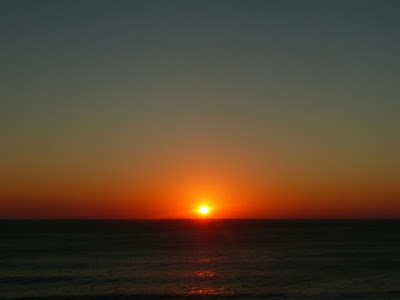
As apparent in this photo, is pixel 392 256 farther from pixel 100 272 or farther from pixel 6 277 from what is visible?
pixel 6 277

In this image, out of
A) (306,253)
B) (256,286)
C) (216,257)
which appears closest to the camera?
(256,286)

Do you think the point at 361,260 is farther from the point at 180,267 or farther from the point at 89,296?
the point at 89,296

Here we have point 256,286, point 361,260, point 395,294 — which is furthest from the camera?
point 361,260

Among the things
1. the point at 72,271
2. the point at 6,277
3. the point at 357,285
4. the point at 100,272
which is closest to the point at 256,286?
the point at 357,285

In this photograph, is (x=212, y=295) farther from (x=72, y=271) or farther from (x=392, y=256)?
(x=392, y=256)

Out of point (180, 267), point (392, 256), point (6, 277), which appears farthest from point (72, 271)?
point (392, 256)

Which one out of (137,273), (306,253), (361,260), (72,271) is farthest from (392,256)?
(72,271)

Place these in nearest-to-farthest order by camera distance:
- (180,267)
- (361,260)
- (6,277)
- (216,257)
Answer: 1. (6,277)
2. (180,267)
3. (361,260)
4. (216,257)

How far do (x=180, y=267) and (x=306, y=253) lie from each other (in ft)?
81.2

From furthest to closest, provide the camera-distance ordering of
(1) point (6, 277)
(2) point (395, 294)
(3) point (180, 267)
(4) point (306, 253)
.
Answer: (4) point (306, 253), (3) point (180, 267), (1) point (6, 277), (2) point (395, 294)

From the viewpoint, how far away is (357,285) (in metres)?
37.3

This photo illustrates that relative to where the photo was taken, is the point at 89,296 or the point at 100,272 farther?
the point at 100,272

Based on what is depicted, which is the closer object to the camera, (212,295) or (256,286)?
(212,295)

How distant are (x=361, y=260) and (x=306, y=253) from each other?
11.3 metres
